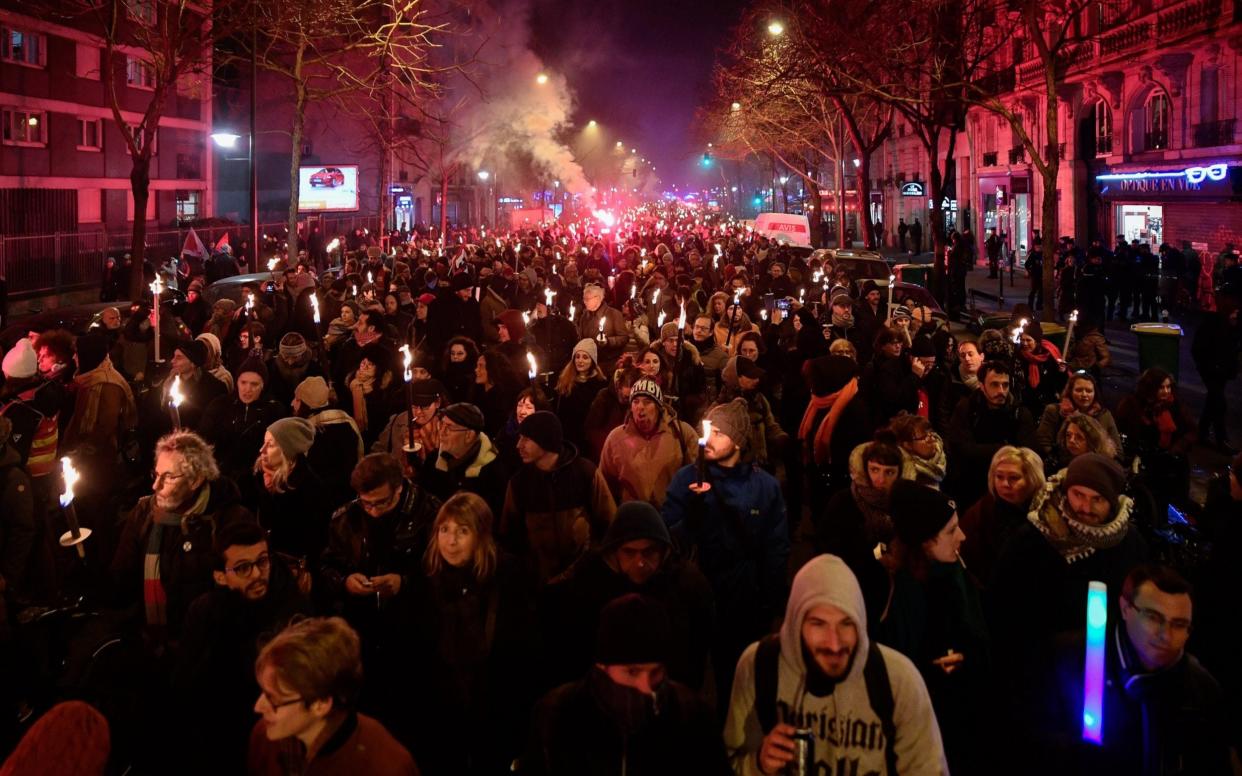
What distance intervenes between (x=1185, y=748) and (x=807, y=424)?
468 centimetres

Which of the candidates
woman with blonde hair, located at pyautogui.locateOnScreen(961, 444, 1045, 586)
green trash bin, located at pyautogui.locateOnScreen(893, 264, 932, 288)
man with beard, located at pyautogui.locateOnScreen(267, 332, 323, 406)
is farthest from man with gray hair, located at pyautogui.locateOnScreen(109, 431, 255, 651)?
green trash bin, located at pyautogui.locateOnScreen(893, 264, 932, 288)

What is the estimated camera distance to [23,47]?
33.1m

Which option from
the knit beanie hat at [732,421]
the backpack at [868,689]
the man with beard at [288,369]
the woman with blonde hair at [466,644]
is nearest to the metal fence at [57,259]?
the man with beard at [288,369]

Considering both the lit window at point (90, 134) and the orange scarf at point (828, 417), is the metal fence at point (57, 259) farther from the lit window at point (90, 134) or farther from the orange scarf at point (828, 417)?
the orange scarf at point (828, 417)

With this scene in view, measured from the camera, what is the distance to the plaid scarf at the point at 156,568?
475 cm

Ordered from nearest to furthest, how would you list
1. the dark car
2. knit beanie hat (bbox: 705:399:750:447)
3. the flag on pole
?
1. knit beanie hat (bbox: 705:399:750:447)
2. the flag on pole
3. the dark car

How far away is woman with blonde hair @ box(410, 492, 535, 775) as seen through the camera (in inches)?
173

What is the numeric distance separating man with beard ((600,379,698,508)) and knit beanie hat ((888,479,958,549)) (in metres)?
2.06

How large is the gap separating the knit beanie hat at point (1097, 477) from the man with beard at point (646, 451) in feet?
7.44

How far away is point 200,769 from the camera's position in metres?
4.08

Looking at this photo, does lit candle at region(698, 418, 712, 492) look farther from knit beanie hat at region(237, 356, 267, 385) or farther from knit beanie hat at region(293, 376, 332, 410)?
knit beanie hat at region(237, 356, 267, 385)

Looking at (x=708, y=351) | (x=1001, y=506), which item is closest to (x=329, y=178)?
(x=708, y=351)

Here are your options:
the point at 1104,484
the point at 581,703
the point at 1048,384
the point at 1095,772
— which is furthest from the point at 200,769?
the point at 1048,384

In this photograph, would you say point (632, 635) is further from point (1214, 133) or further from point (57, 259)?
point (1214, 133)
